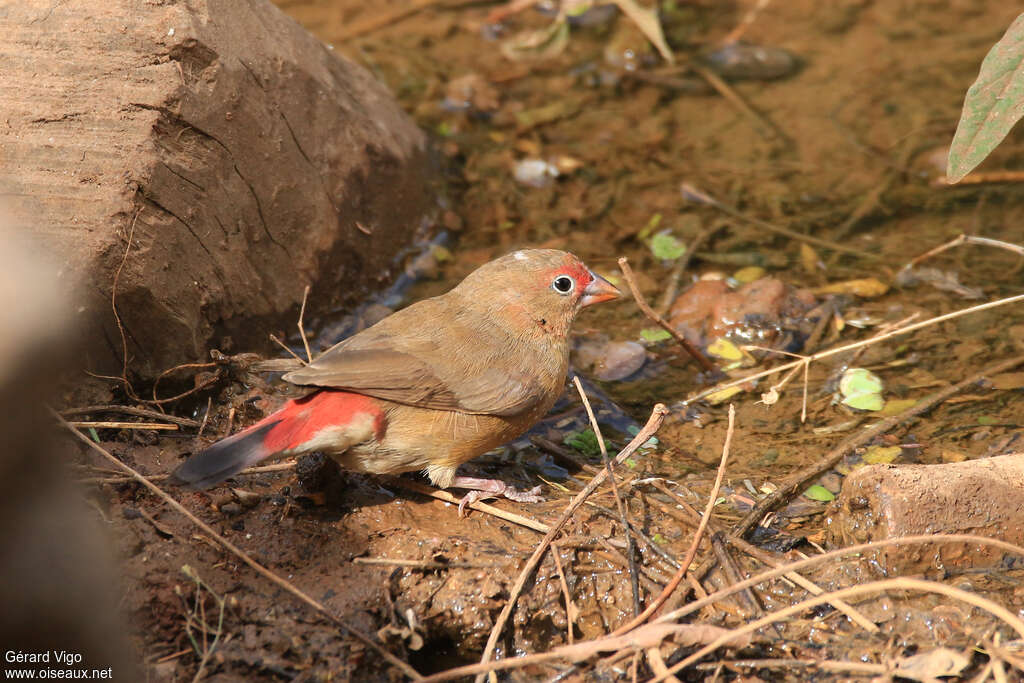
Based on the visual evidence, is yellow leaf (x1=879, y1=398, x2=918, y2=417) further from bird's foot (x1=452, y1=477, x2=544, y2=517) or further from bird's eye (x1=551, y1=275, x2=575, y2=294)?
bird's foot (x1=452, y1=477, x2=544, y2=517)

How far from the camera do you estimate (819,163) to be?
625cm

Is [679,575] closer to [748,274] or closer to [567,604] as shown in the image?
[567,604]

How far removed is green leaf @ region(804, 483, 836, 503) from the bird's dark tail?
217 cm

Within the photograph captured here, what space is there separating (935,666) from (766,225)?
3.37 m

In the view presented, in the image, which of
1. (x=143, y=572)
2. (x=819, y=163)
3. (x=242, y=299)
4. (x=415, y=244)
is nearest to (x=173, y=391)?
(x=242, y=299)

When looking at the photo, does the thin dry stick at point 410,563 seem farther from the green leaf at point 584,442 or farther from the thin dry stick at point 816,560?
the green leaf at point 584,442

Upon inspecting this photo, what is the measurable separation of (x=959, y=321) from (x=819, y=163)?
5.88 feet

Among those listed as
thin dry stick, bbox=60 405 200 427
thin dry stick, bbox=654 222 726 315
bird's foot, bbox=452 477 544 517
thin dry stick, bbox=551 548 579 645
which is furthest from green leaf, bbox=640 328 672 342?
thin dry stick, bbox=60 405 200 427

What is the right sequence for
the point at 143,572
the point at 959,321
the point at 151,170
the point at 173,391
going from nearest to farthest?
the point at 143,572
the point at 151,170
the point at 173,391
the point at 959,321

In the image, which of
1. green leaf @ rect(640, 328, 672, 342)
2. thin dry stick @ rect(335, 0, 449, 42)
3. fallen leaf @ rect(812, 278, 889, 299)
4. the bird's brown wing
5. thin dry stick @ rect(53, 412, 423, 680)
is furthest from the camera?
thin dry stick @ rect(335, 0, 449, 42)

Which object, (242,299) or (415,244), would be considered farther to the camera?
(415,244)

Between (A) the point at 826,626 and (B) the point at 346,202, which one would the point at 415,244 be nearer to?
(B) the point at 346,202

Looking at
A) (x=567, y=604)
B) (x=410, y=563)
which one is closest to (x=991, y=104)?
(x=567, y=604)

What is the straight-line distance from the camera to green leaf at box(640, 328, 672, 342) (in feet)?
16.4
